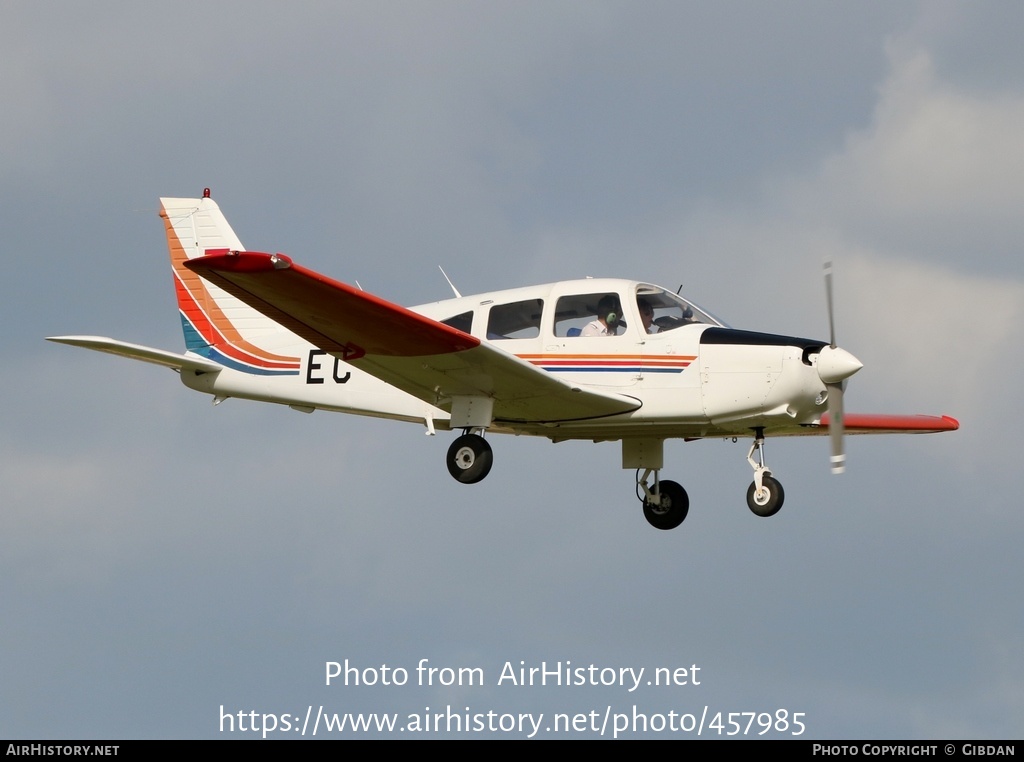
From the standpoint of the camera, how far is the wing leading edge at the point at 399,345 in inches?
590

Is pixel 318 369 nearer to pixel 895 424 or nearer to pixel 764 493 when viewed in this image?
pixel 764 493

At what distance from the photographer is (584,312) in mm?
17531

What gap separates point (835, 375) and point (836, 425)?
22.8 inches

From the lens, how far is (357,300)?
1543 cm

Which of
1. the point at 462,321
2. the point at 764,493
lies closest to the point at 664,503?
the point at 764,493

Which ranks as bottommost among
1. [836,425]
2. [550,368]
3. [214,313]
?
Result: [836,425]

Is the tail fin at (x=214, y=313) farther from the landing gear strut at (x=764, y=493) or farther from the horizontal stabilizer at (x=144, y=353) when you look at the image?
the landing gear strut at (x=764, y=493)

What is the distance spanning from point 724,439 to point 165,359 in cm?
691

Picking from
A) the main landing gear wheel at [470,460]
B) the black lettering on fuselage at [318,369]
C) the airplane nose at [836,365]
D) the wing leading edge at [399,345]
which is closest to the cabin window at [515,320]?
the wing leading edge at [399,345]

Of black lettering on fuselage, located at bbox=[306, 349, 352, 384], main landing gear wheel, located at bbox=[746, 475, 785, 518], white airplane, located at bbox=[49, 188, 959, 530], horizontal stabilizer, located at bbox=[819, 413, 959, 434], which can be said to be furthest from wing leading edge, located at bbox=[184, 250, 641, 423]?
horizontal stabilizer, located at bbox=[819, 413, 959, 434]

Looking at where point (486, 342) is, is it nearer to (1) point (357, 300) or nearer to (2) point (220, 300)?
(1) point (357, 300)

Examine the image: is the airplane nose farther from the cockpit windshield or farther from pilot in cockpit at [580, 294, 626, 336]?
pilot in cockpit at [580, 294, 626, 336]
